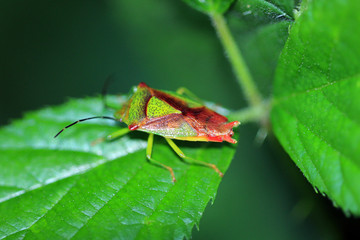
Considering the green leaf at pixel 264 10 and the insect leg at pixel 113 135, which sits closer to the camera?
the green leaf at pixel 264 10

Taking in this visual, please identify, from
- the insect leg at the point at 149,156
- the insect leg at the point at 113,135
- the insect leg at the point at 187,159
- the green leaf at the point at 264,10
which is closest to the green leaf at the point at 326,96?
the green leaf at the point at 264,10

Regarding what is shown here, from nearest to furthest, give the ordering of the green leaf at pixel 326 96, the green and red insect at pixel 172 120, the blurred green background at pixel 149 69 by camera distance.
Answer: the green leaf at pixel 326 96
the green and red insect at pixel 172 120
the blurred green background at pixel 149 69

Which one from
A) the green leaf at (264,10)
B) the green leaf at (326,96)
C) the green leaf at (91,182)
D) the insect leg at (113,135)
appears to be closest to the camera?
the green leaf at (326,96)

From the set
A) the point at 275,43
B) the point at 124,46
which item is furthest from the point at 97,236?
the point at 124,46

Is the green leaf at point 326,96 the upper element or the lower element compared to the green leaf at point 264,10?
lower

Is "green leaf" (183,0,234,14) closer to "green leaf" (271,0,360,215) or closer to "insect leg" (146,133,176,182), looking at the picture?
"green leaf" (271,0,360,215)

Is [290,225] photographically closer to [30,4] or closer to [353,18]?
[353,18]

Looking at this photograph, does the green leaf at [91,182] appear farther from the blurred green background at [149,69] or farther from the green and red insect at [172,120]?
the blurred green background at [149,69]

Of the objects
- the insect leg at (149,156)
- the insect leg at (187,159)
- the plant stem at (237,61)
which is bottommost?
the insect leg at (149,156)
